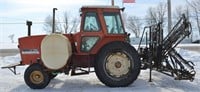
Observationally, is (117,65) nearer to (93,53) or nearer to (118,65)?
(118,65)

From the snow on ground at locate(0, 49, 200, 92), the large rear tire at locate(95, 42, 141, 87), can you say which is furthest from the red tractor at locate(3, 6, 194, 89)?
the snow on ground at locate(0, 49, 200, 92)

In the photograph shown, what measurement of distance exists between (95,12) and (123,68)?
1.80 m

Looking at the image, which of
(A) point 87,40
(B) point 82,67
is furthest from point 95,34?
(B) point 82,67

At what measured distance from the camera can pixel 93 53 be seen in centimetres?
1263

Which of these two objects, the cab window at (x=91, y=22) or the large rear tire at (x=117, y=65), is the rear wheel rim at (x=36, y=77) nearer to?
the large rear tire at (x=117, y=65)

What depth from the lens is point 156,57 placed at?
13336mm

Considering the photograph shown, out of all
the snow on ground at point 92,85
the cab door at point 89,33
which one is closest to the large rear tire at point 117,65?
the snow on ground at point 92,85

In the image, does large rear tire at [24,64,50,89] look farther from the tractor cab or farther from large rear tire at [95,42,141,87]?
large rear tire at [95,42,141,87]

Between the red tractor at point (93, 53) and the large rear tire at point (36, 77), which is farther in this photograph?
the large rear tire at point (36, 77)

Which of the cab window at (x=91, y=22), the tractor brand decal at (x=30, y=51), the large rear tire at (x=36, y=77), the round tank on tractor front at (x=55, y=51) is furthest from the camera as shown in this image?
the tractor brand decal at (x=30, y=51)

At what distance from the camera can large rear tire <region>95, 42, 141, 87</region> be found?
12406 mm

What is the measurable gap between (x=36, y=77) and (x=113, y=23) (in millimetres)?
2705

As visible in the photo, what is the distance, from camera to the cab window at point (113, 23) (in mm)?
12719

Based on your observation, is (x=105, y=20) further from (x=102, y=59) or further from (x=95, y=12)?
(x=102, y=59)
